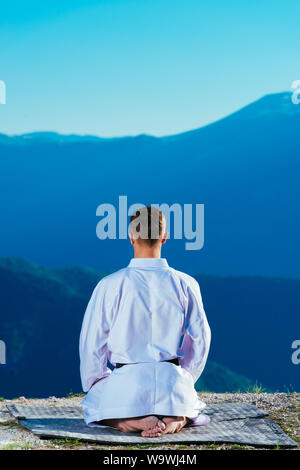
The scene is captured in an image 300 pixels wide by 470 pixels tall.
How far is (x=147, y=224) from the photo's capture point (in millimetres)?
3264

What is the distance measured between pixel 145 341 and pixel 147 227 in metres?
0.64

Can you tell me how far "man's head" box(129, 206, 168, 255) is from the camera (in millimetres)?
3270

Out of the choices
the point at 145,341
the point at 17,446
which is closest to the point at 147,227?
the point at 145,341

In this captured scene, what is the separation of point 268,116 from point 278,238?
18.7ft

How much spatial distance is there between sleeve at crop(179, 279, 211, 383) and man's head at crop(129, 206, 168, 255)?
35 centimetres

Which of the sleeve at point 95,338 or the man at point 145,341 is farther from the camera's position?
the sleeve at point 95,338

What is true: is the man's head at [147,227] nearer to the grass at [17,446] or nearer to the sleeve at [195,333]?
the sleeve at [195,333]

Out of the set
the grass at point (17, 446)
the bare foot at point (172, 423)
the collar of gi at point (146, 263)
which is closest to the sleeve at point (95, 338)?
the collar of gi at point (146, 263)

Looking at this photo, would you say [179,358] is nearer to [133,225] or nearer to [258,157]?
[133,225]

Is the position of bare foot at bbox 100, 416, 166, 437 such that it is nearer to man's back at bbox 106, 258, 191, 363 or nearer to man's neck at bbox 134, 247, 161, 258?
man's back at bbox 106, 258, 191, 363

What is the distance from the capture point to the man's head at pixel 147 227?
327cm

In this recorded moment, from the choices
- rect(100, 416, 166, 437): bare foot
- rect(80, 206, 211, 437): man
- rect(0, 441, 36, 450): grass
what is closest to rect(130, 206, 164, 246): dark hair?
rect(80, 206, 211, 437): man

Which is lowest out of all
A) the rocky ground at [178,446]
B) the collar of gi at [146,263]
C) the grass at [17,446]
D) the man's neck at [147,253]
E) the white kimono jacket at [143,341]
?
the rocky ground at [178,446]
